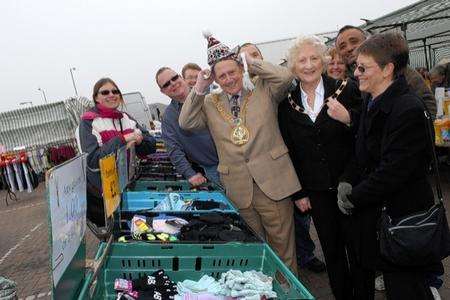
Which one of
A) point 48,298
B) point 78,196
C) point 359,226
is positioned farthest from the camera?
point 48,298

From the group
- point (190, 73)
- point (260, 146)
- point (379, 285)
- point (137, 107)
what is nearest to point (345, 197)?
point (260, 146)

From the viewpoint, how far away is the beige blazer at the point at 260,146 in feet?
9.58

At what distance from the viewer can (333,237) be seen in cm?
290

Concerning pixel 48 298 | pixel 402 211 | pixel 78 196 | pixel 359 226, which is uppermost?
pixel 78 196

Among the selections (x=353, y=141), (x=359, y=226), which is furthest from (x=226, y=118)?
(x=359, y=226)

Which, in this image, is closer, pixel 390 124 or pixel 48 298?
pixel 390 124

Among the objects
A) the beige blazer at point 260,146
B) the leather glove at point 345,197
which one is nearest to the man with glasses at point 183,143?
the beige blazer at point 260,146

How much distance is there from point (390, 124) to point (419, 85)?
107 cm

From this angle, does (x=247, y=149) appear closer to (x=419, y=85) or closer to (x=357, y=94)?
(x=357, y=94)

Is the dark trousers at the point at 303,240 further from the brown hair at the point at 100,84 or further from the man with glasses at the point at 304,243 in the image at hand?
the brown hair at the point at 100,84

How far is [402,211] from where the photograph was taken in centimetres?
226

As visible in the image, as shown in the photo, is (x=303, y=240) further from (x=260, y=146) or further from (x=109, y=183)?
(x=109, y=183)

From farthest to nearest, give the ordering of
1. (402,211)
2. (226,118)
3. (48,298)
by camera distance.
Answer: (48,298)
(226,118)
(402,211)

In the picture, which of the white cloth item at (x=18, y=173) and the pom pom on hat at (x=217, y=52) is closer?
the pom pom on hat at (x=217, y=52)
